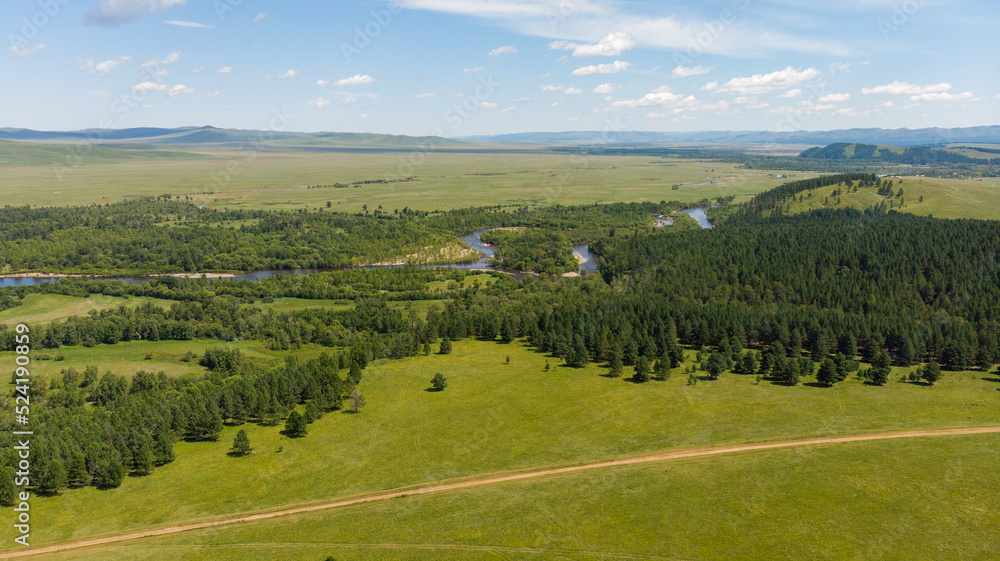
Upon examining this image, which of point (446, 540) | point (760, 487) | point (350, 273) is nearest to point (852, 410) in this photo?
point (760, 487)

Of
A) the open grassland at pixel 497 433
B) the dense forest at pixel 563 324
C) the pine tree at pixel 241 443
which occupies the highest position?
the dense forest at pixel 563 324

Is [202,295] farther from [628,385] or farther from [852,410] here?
[852,410]

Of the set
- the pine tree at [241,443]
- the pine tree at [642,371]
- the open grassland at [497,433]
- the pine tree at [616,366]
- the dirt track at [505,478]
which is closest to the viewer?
the dirt track at [505,478]

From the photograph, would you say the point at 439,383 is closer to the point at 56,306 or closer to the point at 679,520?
the point at 679,520

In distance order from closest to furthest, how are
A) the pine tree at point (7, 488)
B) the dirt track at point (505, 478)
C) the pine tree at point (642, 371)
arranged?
the dirt track at point (505, 478), the pine tree at point (7, 488), the pine tree at point (642, 371)

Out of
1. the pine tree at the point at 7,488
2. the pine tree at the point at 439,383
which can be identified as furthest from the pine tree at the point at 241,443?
the pine tree at the point at 439,383

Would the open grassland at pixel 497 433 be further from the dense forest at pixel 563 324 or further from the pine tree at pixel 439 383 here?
the dense forest at pixel 563 324

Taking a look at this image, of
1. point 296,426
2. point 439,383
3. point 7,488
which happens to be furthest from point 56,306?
point 439,383

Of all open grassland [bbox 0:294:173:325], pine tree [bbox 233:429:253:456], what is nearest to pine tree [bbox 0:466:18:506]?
pine tree [bbox 233:429:253:456]
